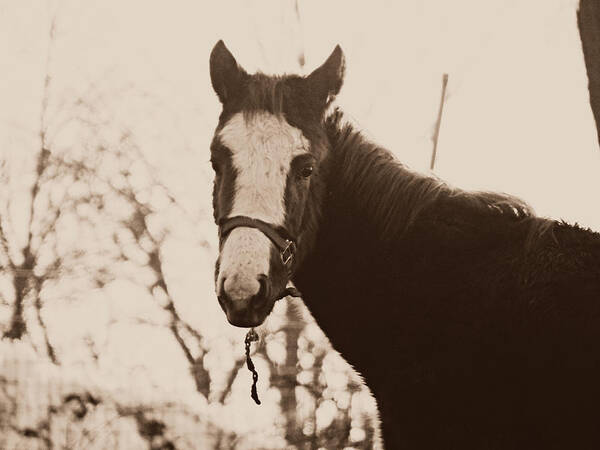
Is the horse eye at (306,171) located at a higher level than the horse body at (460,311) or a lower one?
higher

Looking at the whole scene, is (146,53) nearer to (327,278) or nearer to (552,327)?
(327,278)

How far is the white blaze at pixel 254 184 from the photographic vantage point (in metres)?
1.59

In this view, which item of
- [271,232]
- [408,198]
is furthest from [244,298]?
[408,198]

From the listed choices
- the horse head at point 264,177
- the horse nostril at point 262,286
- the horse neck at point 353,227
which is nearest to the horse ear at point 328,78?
the horse head at point 264,177

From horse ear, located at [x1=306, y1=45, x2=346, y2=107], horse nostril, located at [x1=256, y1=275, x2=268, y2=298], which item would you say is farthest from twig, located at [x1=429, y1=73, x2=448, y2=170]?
horse nostril, located at [x1=256, y1=275, x2=268, y2=298]

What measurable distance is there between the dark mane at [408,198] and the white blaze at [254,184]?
0.66 ft

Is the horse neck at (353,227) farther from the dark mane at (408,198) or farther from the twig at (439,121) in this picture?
the twig at (439,121)

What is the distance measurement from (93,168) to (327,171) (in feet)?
11.6

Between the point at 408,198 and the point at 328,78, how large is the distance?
47cm

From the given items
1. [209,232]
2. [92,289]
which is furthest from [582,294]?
[92,289]

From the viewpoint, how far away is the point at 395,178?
1.75 meters

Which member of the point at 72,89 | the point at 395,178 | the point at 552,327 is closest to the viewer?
the point at 552,327

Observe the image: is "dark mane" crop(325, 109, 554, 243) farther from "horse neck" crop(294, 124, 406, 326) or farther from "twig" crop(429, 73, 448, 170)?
"twig" crop(429, 73, 448, 170)

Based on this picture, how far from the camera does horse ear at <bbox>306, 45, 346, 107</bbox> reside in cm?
185
